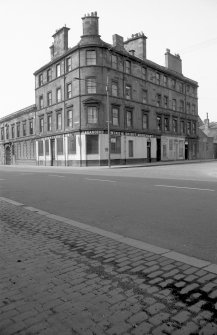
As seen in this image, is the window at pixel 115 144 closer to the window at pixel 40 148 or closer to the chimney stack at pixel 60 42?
the window at pixel 40 148

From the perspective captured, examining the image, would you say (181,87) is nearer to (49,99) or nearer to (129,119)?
(129,119)

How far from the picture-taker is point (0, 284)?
3.21 meters

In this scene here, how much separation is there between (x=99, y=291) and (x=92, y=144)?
31.6 m

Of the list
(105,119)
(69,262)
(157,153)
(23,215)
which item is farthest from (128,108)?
(69,262)

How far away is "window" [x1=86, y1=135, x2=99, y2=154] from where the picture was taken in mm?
34250

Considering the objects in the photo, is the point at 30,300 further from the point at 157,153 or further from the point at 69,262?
the point at 157,153

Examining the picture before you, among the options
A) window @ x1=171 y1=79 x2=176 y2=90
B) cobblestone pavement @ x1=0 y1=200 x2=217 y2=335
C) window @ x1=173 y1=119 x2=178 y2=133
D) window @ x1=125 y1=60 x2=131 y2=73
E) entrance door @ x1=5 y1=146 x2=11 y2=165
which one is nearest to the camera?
cobblestone pavement @ x1=0 y1=200 x2=217 y2=335

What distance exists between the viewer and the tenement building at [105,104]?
3422 cm

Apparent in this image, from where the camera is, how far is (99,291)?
301cm

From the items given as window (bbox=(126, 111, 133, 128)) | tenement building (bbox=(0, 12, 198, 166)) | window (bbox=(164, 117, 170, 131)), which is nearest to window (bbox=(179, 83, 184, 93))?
tenement building (bbox=(0, 12, 198, 166))

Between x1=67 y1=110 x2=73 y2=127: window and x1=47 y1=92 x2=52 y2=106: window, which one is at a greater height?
x1=47 y1=92 x2=52 y2=106: window

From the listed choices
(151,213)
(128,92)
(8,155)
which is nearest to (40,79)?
(128,92)

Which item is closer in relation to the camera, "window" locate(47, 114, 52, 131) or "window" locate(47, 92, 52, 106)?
"window" locate(47, 114, 52, 131)

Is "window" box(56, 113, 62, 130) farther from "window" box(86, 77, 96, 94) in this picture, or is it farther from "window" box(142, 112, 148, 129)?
"window" box(142, 112, 148, 129)
